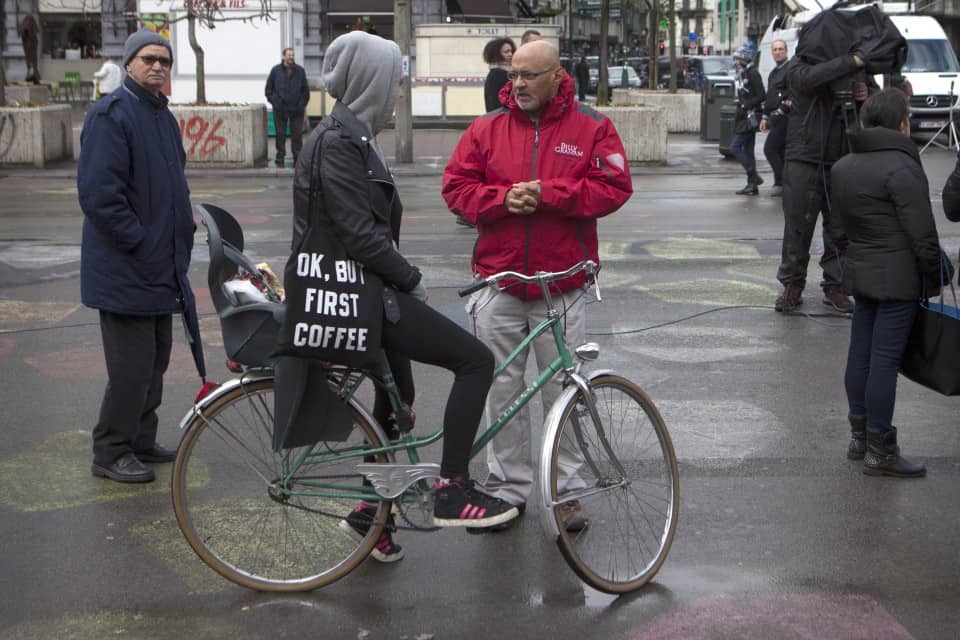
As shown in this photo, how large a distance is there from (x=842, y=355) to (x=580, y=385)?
4.01 m

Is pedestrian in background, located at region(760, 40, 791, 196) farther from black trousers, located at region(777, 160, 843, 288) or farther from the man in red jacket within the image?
the man in red jacket

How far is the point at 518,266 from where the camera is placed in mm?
4832

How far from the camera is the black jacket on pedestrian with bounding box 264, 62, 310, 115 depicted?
821 inches

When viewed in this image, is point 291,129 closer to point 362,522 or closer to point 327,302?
point 362,522

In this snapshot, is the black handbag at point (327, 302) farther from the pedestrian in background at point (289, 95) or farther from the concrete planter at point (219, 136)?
the concrete planter at point (219, 136)

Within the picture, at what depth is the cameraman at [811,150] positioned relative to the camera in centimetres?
840

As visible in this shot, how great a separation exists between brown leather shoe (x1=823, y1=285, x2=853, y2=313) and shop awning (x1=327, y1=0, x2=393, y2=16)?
3314 centimetres

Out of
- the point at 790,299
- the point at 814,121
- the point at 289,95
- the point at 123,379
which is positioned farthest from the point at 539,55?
the point at 289,95

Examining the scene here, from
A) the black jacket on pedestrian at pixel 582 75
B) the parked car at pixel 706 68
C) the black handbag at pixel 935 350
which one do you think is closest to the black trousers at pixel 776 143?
the black handbag at pixel 935 350

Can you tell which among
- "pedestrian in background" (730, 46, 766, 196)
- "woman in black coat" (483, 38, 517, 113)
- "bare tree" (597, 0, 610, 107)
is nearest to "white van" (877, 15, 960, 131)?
"bare tree" (597, 0, 610, 107)

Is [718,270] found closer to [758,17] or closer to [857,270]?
[857,270]

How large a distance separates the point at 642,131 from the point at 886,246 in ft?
53.1

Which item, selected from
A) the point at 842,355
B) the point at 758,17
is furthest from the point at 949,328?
the point at 758,17

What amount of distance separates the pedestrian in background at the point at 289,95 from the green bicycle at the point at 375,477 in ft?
55.1
